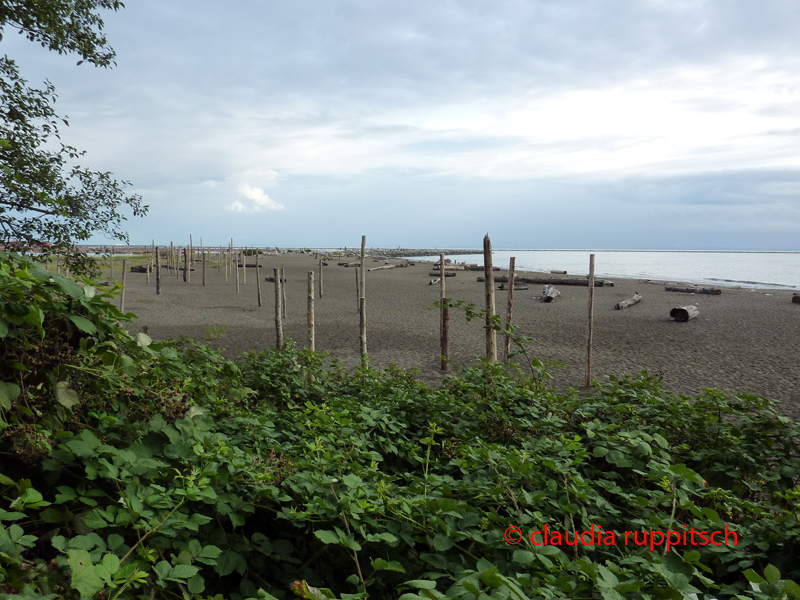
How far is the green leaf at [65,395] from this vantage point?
2348 millimetres

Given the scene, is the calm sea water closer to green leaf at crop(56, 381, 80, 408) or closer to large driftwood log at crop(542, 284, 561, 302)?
large driftwood log at crop(542, 284, 561, 302)

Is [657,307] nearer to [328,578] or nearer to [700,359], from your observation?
[700,359]

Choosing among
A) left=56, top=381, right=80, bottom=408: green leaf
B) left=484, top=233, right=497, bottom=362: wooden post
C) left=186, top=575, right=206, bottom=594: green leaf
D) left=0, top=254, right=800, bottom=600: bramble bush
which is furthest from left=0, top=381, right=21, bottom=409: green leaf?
left=484, top=233, right=497, bottom=362: wooden post

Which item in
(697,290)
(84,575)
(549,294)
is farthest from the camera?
(697,290)

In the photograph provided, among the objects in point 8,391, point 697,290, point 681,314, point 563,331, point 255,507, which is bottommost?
point 563,331

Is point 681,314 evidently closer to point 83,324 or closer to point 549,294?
point 549,294

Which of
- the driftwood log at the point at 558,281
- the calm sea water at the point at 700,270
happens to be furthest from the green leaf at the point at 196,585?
the calm sea water at the point at 700,270

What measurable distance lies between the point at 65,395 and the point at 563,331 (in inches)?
519

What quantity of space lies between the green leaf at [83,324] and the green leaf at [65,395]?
32 cm

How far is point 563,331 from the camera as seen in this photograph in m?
13.7

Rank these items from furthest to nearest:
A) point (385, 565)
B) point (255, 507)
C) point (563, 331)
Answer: point (563, 331)
point (255, 507)
point (385, 565)

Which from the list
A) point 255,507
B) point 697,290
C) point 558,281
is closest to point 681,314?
point 697,290

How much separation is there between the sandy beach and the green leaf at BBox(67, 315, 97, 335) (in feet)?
13.6

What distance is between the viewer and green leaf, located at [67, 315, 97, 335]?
7.64ft
